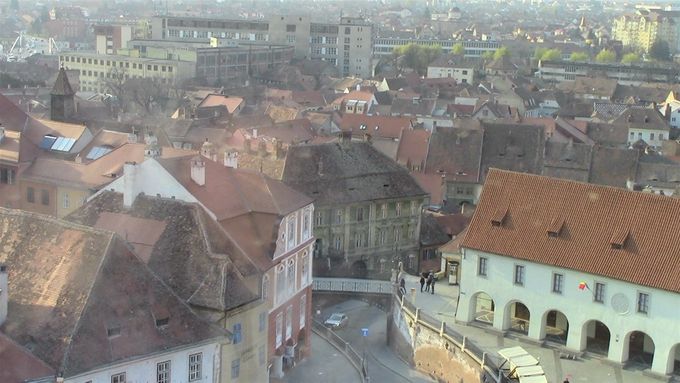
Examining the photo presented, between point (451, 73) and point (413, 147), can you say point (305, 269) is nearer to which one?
point (413, 147)

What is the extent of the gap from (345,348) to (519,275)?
8.49m

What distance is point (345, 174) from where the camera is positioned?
64250mm

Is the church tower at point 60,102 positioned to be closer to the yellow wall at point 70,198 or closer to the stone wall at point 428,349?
the yellow wall at point 70,198

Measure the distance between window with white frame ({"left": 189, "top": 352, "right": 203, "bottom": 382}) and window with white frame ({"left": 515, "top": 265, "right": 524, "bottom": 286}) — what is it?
18176mm

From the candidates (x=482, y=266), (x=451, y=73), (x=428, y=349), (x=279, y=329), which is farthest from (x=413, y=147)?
(x=451, y=73)

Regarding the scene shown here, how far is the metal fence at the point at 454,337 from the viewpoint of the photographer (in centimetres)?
4522

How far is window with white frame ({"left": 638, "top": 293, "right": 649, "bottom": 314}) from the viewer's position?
46.0m

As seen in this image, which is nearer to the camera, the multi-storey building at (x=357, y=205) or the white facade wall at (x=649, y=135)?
the multi-storey building at (x=357, y=205)

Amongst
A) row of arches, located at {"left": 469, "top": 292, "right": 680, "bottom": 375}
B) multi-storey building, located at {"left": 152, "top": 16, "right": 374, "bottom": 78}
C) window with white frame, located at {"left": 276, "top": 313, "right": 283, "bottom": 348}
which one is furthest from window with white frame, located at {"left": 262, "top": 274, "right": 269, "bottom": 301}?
multi-storey building, located at {"left": 152, "top": 16, "right": 374, "bottom": 78}

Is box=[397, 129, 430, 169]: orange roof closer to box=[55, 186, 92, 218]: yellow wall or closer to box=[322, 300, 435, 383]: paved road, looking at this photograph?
box=[322, 300, 435, 383]: paved road

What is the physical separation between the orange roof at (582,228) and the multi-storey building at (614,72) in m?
145

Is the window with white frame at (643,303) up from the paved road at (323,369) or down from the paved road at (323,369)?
up

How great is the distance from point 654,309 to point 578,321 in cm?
342

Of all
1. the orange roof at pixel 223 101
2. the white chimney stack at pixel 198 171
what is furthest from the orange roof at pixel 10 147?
the orange roof at pixel 223 101
